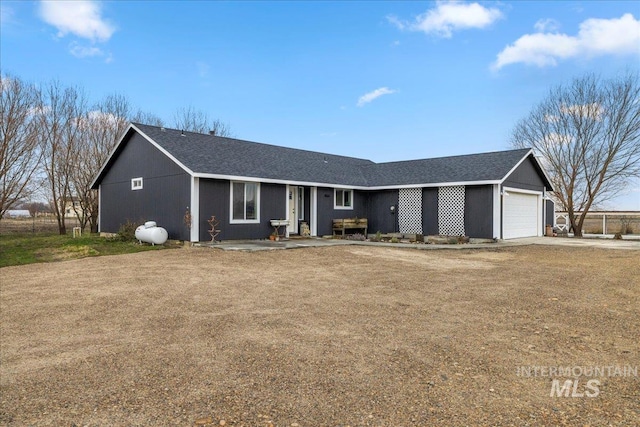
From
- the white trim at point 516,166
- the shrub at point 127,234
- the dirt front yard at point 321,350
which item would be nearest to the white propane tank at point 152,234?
the shrub at point 127,234

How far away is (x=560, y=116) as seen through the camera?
75.6 feet

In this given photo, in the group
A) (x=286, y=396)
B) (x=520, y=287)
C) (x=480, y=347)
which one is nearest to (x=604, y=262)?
(x=520, y=287)

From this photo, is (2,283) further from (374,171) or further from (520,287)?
(374,171)

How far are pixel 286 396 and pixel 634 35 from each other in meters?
16.2

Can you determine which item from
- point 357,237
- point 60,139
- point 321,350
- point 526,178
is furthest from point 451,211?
point 60,139

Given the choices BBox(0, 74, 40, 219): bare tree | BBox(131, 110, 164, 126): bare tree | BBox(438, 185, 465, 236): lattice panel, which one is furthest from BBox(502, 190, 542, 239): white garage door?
BBox(131, 110, 164, 126): bare tree

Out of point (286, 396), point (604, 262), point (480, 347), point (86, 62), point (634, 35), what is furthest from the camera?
point (86, 62)

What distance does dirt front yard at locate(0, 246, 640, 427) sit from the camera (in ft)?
9.58

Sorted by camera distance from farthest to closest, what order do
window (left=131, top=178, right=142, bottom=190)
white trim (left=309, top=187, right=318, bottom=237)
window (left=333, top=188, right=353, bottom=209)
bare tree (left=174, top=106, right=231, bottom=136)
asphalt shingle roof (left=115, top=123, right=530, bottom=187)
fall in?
bare tree (left=174, top=106, right=231, bottom=136) → window (left=333, top=188, right=353, bottom=209) → white trim (left=309, top=187, right=318, bottom=237) → window (left=131, top=178, right=142, bottom=190) → asphalt shingle roof (left=115, top=123, right=530, bottom=187)

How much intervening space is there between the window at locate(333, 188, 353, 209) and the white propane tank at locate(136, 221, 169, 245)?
7707 millimetres

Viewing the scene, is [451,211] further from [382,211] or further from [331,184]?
[331,184]

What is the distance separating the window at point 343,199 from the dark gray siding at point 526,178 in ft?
22.4

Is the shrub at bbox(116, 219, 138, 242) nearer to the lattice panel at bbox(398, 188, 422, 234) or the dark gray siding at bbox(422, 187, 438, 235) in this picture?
the lattice panel at bbox(398, 188, 422, 234)

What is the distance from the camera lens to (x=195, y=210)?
14.2 metres
